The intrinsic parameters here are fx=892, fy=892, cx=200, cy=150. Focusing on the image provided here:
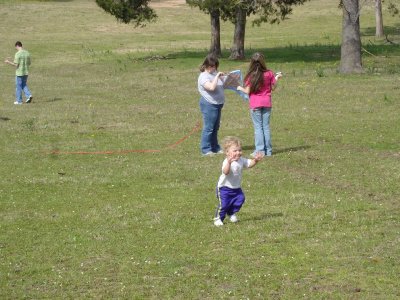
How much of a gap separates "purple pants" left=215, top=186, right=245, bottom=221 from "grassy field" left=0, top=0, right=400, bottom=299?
20cm

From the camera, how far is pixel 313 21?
216 feet


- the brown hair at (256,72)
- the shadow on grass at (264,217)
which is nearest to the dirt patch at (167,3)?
the brown hair at (256,72)

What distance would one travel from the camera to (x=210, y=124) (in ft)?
54.3

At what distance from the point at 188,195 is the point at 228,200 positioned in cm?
225

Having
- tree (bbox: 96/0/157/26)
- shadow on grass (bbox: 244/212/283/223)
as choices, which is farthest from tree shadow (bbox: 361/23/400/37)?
shadow on grass (bbox: 244/212/283/223)

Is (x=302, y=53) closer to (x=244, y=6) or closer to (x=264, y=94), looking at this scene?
(x=244, y=6)

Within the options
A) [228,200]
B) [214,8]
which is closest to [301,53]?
[214,8]

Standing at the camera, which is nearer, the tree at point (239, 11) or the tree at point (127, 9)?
the tree at point (239, 11)

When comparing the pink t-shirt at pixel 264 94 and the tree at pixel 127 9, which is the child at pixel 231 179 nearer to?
the pink t-shirt at pixel 264 94

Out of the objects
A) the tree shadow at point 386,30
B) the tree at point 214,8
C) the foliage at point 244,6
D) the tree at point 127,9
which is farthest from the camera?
the tree shadow at point 386,30

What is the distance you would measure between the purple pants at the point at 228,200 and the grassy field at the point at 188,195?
203 millimetres

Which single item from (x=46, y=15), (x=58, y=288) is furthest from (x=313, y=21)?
(x=58, y=288)

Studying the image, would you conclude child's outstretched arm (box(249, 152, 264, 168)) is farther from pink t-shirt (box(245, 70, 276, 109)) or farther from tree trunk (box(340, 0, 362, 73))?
tree trunk (box(340, 0, 362, 73))

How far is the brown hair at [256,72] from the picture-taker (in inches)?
618
